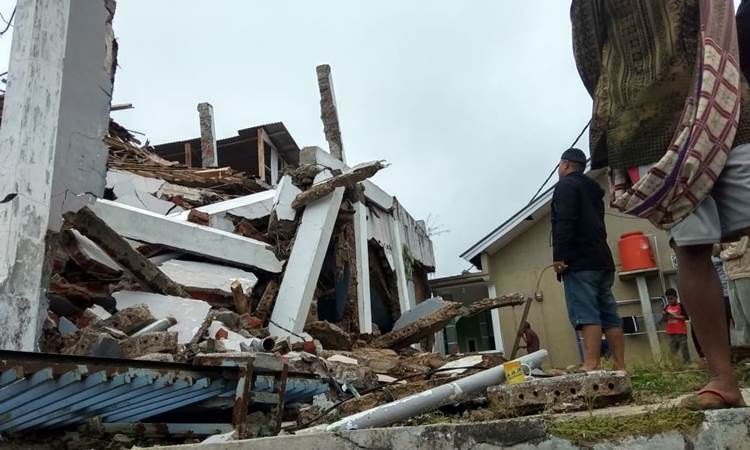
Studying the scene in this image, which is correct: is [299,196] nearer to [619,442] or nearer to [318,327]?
[318,327]

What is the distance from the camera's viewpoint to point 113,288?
6.68 meters

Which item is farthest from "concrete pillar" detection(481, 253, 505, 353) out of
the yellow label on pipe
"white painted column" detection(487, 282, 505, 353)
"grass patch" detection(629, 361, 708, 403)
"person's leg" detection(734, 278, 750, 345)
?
the yellow label on pipe

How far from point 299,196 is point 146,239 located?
2.18 meters

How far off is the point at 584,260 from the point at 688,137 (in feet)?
7.48

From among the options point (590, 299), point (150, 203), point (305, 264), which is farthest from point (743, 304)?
point (150, 203)

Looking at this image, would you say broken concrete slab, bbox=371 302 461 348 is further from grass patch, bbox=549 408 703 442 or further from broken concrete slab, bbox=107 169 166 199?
broken concrete slab, bbox=107 169 166 199

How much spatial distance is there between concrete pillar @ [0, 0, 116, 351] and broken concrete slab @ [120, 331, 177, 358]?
0.90m

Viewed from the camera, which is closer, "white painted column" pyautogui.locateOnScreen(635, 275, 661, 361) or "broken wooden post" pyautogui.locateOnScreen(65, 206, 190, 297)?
"broken wooden post" pyautogui.locateOnScreen(65, 206, 190, 297)

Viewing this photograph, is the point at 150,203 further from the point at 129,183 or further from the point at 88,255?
the point at 88,255

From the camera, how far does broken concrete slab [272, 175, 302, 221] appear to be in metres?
8.73

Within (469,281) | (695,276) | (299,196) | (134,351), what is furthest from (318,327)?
(469,281)

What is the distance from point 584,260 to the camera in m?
4.10

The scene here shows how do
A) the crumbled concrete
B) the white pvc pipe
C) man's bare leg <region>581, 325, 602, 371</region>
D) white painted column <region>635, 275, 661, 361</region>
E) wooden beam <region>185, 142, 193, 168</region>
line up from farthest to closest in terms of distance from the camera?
wooden beam <region>185, 142, 193, 168</region>
white painted column <region>635, 275, 661, 361</region>
man's bare leg <region>581, 325, 602, 371</region>
the white pvc pipe
the crumbled concrete

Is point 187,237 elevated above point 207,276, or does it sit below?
above
